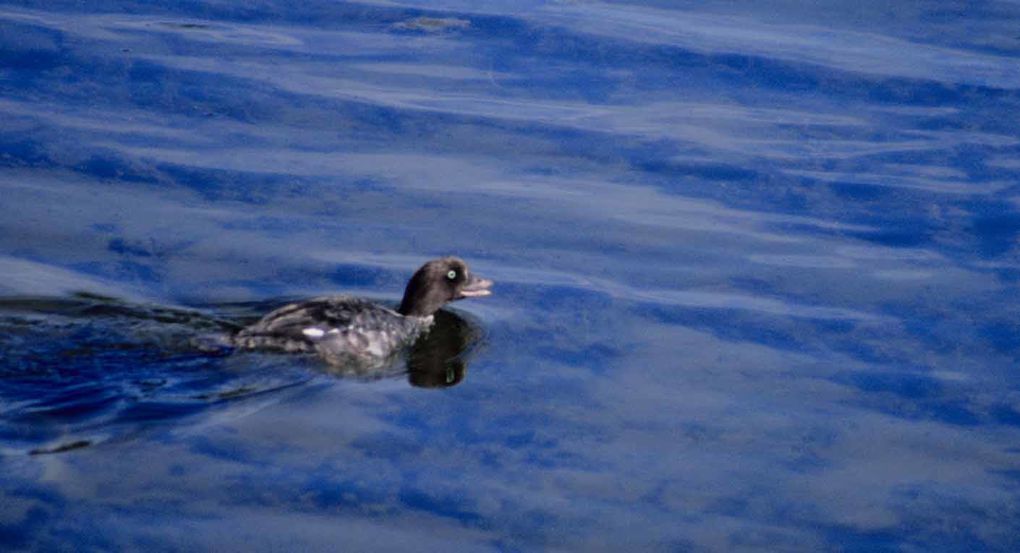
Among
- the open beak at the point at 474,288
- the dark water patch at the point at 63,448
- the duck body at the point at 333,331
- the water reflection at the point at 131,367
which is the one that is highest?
the open beak at the point at 474,288

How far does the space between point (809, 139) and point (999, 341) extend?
3.78 m

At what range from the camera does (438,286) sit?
10367 millimetres

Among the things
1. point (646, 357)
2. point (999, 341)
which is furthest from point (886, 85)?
point (646, 357)

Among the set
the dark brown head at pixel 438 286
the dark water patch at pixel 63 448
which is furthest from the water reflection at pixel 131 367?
the dark brown head at pixel 438 286

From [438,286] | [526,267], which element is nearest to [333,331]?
[438,286]

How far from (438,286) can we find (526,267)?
3.12 ft

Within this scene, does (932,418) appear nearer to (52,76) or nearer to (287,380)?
(287,380)

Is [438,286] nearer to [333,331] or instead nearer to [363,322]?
[363,322]

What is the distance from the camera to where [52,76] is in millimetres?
13992

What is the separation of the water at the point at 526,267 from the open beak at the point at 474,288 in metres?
0.17

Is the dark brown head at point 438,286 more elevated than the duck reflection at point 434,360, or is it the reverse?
the dark brown head at point 438,286

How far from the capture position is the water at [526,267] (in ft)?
26.8

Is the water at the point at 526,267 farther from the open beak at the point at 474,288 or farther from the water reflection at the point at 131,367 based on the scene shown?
the open beak at the point at 474,288

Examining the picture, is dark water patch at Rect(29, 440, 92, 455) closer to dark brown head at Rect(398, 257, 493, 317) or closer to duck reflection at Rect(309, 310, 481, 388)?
duck reflection at Rect(309, 310, 481, 388)
